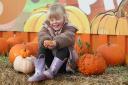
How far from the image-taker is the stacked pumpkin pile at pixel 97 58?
3.75 meters

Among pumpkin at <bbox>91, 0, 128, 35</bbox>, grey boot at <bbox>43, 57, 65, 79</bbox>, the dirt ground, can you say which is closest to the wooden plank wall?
pumpkin at <bbox>91, 0, 128, 35</bbox>

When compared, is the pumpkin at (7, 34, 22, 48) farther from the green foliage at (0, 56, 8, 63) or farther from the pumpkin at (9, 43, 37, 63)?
the pumpkin at (9, 43, 37, 63)

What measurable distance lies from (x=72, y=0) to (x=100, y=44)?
2.17ft

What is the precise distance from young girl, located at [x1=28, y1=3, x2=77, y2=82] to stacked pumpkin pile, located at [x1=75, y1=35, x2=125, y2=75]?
0.48ft

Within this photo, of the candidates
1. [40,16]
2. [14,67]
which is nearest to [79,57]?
[14,67]

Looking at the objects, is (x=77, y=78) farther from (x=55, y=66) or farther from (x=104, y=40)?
(x=104, y=40)

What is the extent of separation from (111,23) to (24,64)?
1.28 meters

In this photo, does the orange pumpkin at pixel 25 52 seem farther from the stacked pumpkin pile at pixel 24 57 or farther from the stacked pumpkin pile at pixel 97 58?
the stacked pumpkin pile at pixel 97 58

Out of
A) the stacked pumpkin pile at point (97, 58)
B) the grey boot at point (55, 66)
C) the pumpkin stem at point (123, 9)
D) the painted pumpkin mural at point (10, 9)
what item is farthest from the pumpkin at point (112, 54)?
the painted pumpkin mural at point (10, 9)

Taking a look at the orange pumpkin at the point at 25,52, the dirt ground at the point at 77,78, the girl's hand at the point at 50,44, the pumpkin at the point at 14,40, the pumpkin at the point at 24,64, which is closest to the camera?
the dirt ground at the point at 77,78

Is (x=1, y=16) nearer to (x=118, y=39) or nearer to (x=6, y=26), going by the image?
(x=6, y=26)

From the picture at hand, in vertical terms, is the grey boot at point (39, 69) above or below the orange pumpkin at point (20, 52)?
below

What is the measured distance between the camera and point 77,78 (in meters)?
3.65

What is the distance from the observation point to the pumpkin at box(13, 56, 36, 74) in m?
3.96
